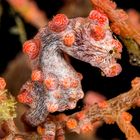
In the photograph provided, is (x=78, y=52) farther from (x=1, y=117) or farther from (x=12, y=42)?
(x=12, y=42)

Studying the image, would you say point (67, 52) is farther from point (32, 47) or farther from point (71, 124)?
point (71, 124)

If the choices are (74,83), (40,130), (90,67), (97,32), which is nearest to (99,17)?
(97,32)

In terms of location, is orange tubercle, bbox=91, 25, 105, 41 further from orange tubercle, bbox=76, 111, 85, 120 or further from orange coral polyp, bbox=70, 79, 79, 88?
orange tubercle, bbox=76, 111, 85, 120

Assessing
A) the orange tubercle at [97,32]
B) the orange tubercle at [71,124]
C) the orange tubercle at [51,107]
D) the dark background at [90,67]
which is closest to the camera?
the orange tubercle at [97,32]

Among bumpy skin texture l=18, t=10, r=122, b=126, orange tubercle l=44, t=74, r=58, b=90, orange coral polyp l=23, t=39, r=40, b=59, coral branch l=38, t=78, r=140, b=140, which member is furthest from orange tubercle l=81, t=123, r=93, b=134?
orange coral polyp l=23, t=39, r=40, b=59

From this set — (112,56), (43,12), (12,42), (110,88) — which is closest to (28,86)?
(112,56)

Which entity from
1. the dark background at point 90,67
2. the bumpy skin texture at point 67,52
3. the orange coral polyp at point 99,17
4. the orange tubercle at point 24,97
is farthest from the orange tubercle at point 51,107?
the dark background at point 90,67

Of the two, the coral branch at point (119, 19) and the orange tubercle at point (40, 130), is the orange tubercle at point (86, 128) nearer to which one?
the orange tubercle at point (40, 130)
